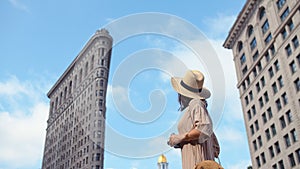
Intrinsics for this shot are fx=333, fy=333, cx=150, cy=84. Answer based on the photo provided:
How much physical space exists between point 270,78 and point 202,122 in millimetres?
41469

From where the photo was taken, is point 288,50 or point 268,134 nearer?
point 288,50

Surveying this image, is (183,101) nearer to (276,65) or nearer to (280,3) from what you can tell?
(276,65)

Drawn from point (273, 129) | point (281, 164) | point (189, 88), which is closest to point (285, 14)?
point (273, 129)

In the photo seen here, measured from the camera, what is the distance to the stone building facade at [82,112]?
6969 centimetres

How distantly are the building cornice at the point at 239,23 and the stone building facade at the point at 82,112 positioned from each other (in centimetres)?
2548

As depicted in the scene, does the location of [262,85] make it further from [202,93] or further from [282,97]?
[202,93]

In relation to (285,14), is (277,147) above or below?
below

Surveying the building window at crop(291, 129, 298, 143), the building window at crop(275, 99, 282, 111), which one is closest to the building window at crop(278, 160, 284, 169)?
the building window at crop(291, 129, 298, 143)

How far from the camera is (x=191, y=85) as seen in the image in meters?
7.31

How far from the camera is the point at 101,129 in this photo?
66.6 metres

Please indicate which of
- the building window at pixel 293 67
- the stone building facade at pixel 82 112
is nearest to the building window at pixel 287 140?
the building window at pixel 293 67

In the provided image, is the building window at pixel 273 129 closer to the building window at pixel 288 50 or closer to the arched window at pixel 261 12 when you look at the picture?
the building window at pixel 288 50

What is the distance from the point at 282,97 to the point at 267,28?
→ 38.2 feet

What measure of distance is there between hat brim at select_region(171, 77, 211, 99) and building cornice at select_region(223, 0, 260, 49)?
4738cm
